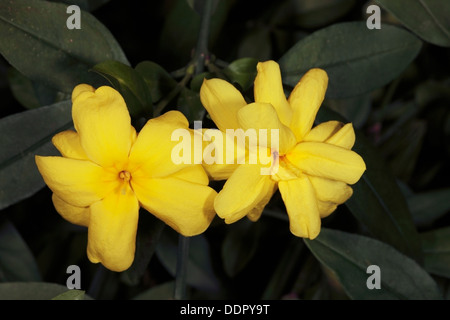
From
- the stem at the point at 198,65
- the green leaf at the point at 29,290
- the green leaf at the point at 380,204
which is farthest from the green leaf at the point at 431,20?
the green leaf at the point at 29,290

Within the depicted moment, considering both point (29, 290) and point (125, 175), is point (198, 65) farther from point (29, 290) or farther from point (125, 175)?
point (29, 290)

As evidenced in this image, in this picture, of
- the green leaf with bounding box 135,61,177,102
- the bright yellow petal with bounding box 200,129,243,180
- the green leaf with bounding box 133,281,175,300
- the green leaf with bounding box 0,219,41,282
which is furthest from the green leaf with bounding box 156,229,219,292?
the bright yellow petal with bounding box 200,129,243,180

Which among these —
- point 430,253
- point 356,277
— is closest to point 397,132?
point 430,253

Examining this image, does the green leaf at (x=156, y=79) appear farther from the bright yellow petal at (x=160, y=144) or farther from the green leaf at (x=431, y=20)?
the green leaf at (x=431, y=20)

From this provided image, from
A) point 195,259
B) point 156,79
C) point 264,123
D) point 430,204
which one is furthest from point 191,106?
point 430,204

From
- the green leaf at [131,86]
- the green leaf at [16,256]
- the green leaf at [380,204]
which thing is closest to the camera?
the green leaf at [131,86]
